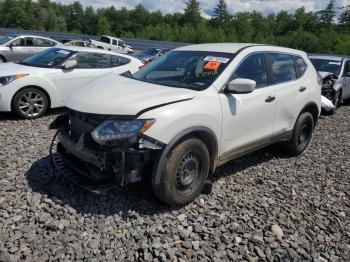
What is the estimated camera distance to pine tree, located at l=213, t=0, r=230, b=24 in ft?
350

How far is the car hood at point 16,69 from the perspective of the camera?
265 inches

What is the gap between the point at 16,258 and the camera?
117 inches

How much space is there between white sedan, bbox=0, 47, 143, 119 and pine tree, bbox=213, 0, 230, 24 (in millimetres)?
103947

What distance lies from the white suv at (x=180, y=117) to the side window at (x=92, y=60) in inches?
129

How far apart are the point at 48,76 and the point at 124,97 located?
13.1 ft

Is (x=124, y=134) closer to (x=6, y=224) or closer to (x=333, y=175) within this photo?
(x=6, y=224)

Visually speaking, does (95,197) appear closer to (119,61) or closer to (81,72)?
(81,72)

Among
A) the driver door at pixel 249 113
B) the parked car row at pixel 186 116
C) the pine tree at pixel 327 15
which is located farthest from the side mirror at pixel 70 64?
the pine tree at pixel 327 15

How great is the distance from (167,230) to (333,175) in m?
3.07

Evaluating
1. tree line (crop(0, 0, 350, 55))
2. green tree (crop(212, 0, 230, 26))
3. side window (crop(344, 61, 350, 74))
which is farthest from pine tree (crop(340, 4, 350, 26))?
side window (crop(344, 61, 350, 74))

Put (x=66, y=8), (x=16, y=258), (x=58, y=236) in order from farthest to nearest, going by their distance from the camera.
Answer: (x=66, y=8) → (x=58, y=236) → (x=16, y=258)

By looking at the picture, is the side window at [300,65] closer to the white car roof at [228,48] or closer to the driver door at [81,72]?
the white car roof at [228,48]

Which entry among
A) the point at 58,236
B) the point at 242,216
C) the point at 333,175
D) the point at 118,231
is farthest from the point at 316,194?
the point at 58,236

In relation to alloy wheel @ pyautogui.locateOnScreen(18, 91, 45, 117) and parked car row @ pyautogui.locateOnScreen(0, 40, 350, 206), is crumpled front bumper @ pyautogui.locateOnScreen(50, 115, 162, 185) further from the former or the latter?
alloy wheel @ pyautogui.locateOnScreen(18, 91, 45, 117)
